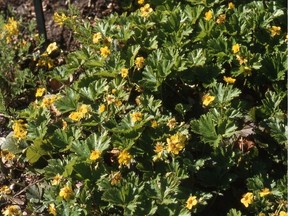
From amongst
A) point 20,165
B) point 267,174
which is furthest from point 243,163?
point 20,165

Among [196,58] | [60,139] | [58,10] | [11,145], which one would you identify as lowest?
[11,145]

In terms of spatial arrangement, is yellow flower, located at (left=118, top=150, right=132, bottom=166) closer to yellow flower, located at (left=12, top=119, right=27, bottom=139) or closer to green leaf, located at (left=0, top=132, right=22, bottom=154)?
yellow flower, located at (left=12, top=119, right=27, bottom=139)

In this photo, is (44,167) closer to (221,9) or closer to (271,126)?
(271,126)

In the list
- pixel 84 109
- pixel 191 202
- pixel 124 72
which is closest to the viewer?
pixel 191 202

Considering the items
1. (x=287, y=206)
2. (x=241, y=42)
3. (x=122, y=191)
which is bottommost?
(x=287, y=206)

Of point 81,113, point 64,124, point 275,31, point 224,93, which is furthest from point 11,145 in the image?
point 275,31

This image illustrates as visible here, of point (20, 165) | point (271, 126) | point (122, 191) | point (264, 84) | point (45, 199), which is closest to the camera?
point (122, 191)

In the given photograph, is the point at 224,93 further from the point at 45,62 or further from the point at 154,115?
the point at 45,62

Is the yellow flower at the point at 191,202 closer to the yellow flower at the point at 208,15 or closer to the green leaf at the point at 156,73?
the green leaf at the point at 156,73
